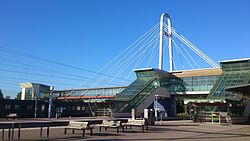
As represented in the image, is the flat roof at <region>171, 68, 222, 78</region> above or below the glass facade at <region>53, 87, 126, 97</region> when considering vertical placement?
above

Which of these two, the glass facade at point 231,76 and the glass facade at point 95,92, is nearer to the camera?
the glass facade at point 231,76

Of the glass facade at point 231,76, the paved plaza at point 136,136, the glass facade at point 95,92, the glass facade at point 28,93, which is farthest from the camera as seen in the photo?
the glass facade at point 28,93

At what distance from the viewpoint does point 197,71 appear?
5872 centimetres

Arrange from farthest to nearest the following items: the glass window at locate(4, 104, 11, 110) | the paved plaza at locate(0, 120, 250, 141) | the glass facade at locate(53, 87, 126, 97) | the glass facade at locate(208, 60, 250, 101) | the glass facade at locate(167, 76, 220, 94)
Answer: the glass facade at locate(53, 87, 126, 97)
the glass facade at locate(167, 76, 220, 94)
the glass facade at locate(208, 60, 250, 101)
the glass window at locate(4, 104, 11, 110)
the paved plaza at locate(0, 120, 250, 141)

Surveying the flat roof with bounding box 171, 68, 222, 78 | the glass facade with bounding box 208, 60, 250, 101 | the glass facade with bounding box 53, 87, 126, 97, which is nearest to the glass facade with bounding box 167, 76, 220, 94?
the flat roof with bounding box 171, 68, 222, 78

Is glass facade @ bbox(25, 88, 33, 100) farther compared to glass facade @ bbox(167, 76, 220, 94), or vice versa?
glass facade @ bbox(25, 88, 33, 100)

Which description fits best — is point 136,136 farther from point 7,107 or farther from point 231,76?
point 231,76

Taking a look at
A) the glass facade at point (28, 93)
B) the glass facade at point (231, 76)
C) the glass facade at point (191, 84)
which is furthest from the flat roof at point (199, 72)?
the glass facade at point (28, 93)

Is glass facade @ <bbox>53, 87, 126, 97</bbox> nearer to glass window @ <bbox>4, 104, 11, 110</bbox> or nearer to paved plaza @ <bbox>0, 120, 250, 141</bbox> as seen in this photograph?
glass window @ <bbox>4, 104, 11, 110</bbox>

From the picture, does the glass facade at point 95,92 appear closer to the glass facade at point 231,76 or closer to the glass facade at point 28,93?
the glass facade at point 28,93

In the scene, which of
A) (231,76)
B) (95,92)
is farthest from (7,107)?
(95,92)

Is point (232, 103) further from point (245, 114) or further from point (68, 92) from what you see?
point (68, 92)

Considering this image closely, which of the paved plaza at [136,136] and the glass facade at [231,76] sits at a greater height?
the glass facade at [231,76]

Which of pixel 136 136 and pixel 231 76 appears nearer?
pixel 136 136
